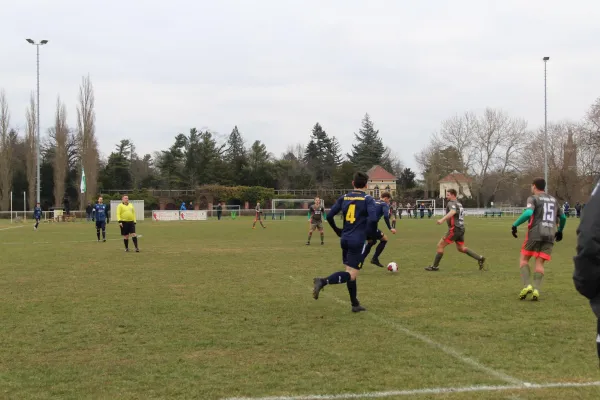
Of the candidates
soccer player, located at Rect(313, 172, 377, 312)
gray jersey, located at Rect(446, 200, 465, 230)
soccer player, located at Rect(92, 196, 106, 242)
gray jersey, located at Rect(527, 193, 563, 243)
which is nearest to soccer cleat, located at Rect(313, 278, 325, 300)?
soccer player, located at Rect(313, 172, 377, 312)

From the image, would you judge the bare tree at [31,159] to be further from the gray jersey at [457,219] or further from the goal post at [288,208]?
the gray jersey at [457,219]

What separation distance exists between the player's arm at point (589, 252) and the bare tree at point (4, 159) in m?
74.1

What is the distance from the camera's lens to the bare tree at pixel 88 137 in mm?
65062

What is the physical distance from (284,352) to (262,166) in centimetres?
8128

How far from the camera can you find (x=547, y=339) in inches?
243

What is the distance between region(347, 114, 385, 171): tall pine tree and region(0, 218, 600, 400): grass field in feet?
315

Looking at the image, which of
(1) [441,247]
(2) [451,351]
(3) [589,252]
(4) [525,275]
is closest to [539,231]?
(4) [525,275]

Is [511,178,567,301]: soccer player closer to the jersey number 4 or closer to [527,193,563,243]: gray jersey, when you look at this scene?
[527,193,563,243]: gray jersey

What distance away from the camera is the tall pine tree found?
108250 millimetres

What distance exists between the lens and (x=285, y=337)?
639 centimetres

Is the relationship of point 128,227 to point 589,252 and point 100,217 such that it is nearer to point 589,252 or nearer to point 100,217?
point 100,217

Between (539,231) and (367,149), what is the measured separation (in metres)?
102

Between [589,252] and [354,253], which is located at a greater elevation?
[589,252]

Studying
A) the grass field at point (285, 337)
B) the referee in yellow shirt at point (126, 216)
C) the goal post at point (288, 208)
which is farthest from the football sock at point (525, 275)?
the goal post at point (288, 208)
